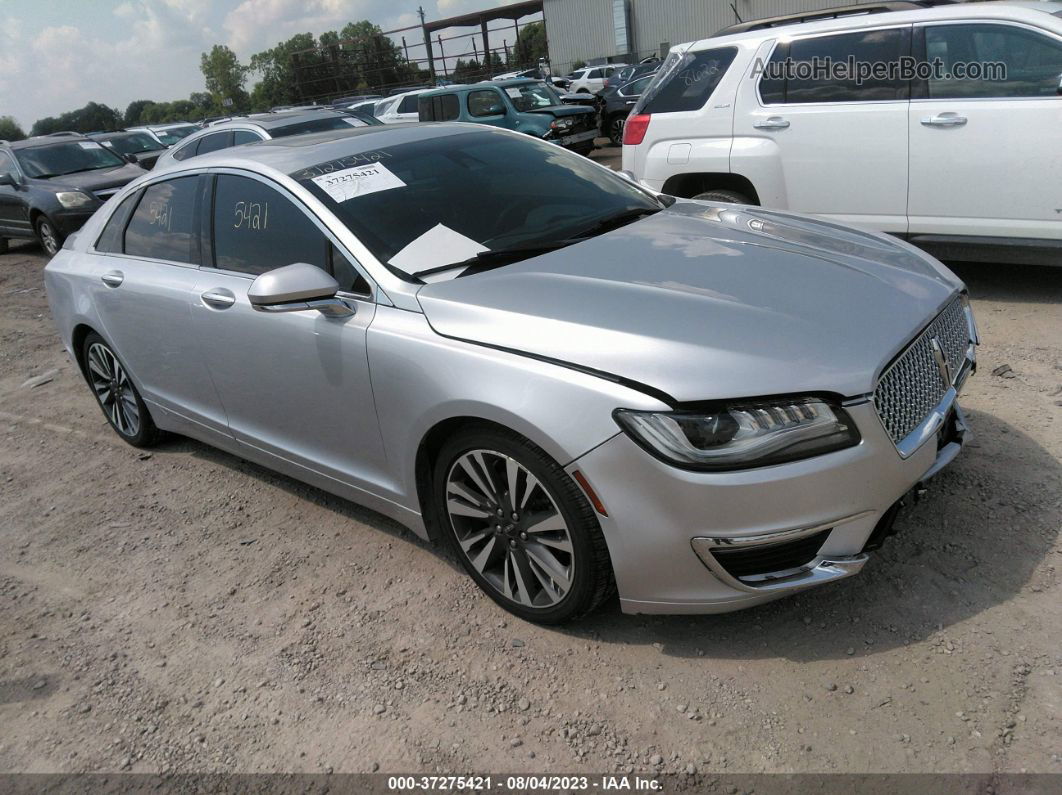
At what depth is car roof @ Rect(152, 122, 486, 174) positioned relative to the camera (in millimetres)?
3570

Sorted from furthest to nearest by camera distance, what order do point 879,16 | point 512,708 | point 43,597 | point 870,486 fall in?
point 879,16, point 43,597, point 512,708, point 870,486

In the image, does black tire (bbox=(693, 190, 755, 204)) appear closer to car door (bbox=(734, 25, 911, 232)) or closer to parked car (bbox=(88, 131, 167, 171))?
car door (bbox=(734, 25, 911, 232))

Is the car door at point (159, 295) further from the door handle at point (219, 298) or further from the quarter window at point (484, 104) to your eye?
the quarter window at point (484, 104)

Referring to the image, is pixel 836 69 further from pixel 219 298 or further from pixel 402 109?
pixel 402 109

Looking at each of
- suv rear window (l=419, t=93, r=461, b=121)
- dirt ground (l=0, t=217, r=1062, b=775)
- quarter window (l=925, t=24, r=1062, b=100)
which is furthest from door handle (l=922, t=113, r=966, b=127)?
suv rear window (l=419, t=93, r=461, b=121)

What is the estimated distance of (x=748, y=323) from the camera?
2512mm

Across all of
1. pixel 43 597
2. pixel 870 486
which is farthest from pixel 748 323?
pixel 43 597

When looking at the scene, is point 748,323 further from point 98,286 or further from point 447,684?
point 98,286

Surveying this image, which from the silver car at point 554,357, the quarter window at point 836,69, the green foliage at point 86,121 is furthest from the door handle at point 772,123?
the green foliage at point 86,121

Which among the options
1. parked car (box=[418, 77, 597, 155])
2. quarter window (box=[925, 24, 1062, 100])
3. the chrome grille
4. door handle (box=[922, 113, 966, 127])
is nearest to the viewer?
the chrome grille

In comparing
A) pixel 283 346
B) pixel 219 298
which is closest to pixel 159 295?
pixel 219 298

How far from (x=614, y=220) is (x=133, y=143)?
18.8m

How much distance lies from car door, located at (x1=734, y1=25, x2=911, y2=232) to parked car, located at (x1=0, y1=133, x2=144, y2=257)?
9.44m

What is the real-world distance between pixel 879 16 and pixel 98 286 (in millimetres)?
5031
